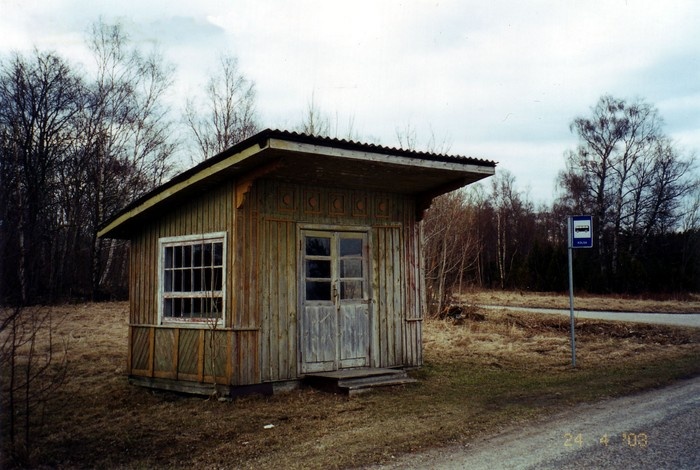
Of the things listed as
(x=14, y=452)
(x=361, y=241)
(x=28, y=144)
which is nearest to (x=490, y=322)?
(x=361, y=241)

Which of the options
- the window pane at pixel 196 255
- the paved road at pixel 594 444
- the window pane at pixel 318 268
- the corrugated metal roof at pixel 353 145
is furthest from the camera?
the window pane at pixel 318 268

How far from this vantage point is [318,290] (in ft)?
30.5

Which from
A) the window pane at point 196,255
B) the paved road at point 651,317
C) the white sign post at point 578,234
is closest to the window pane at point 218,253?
the window pane at point 196,255

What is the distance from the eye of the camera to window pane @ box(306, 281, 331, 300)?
9203 millimetres

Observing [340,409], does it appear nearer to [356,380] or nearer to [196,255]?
[356,380]

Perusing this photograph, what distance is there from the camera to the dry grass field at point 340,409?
18.5 feet

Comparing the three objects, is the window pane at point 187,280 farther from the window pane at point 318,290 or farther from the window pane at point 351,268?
the window pane at point 351,268

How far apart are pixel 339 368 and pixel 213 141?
73.0 feet

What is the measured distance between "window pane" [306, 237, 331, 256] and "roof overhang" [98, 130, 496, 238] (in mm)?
885

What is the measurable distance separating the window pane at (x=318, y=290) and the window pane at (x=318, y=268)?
13cm

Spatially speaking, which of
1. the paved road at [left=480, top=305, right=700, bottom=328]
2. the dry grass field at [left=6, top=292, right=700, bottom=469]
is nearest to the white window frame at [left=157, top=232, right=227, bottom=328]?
the dry grass field at [left=6, top=292, right=700, bottom=469]

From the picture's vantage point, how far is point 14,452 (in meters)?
5.41

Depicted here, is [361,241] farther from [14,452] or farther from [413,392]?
[14,452]

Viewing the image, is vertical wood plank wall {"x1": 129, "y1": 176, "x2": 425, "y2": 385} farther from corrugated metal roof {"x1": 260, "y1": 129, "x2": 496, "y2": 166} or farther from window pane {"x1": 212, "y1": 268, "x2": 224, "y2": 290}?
corrugated metal roof {"x1": 260, "y1": 129, "x2": 496, "y2": 166}
